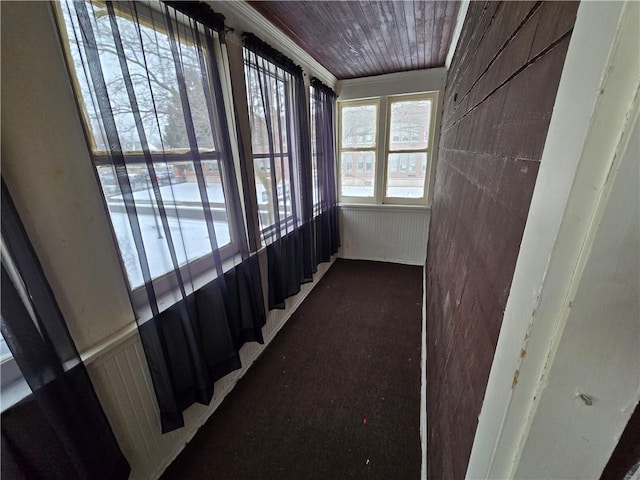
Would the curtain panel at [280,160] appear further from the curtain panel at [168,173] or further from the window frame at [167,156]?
the curtain panel at [168,173]

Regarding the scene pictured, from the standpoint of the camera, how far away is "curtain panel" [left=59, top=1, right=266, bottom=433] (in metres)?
0.95

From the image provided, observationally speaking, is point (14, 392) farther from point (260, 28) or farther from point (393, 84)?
point (393, 84)

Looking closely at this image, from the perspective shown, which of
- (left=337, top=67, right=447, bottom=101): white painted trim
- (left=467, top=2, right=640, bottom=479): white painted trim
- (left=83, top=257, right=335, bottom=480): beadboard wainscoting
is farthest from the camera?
(left=337, top=67, right=447, bottom=101): white painted trim

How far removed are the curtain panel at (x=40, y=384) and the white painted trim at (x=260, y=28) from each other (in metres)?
1.52

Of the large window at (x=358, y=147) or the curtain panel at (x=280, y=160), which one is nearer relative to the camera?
the curtain panel at (x=280, y=160)

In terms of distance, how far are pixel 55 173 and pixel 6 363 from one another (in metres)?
0.62

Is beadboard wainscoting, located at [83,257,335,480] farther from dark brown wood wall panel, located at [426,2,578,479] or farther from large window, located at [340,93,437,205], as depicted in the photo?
large window, located at [340,93,437,205]

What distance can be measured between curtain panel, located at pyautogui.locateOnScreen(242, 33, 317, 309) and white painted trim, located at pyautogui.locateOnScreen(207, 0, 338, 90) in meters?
0.09

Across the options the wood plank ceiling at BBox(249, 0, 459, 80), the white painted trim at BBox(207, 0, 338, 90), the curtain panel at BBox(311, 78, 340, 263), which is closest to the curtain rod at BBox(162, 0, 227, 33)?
the white painted trim at BBox(207, 0, 338, 90)

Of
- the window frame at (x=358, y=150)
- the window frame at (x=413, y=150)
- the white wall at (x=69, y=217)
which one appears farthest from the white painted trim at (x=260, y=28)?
the window frame at (x=413, y=150)

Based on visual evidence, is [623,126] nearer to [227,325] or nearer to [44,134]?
[44,134]

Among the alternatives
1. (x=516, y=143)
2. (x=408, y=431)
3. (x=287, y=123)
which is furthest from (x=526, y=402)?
(x=287, y=123)

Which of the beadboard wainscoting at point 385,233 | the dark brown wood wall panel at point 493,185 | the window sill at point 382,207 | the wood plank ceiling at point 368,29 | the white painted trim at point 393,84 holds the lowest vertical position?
the beadboard wainscoting at point 385,233

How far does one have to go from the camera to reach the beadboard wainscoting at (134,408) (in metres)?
1.04
